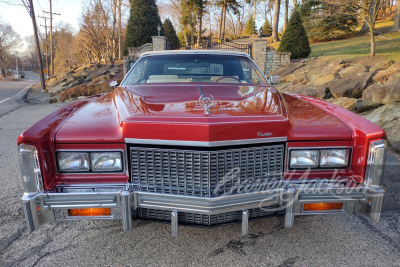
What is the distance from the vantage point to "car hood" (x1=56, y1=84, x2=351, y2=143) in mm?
1918

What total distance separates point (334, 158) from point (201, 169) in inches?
41.7

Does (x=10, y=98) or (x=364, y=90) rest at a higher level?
(x=364, y=90)

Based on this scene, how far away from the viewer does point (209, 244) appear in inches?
95.6

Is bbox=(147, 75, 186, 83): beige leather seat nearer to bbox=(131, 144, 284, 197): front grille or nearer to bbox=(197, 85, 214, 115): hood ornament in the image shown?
bbox=(197, 85, 214, 115): hood ornament

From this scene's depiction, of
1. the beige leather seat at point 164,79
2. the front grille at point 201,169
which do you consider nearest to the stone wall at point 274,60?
the beige leather seat at point 164,79

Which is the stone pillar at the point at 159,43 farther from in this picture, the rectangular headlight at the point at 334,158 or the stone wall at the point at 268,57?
the rectangular headlight at the point at 334,158

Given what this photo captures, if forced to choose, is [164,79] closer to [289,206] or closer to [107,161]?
[107,161]

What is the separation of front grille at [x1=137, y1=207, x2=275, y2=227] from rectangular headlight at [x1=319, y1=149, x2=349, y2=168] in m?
0.59

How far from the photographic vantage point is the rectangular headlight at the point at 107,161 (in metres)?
→ 2.09

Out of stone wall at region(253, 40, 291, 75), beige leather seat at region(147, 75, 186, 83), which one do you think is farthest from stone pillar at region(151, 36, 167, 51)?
beige leather seat at region(147, 75, 186, 83)

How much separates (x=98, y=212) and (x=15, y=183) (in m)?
2.25

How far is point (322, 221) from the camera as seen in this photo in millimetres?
2820

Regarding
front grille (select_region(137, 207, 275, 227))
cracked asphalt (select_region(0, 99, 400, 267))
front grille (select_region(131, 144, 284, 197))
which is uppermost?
front grille (select_region(131, 144, 284, 197))

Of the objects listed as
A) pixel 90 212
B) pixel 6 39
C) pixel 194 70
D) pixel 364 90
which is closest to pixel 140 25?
pixel 364 90
